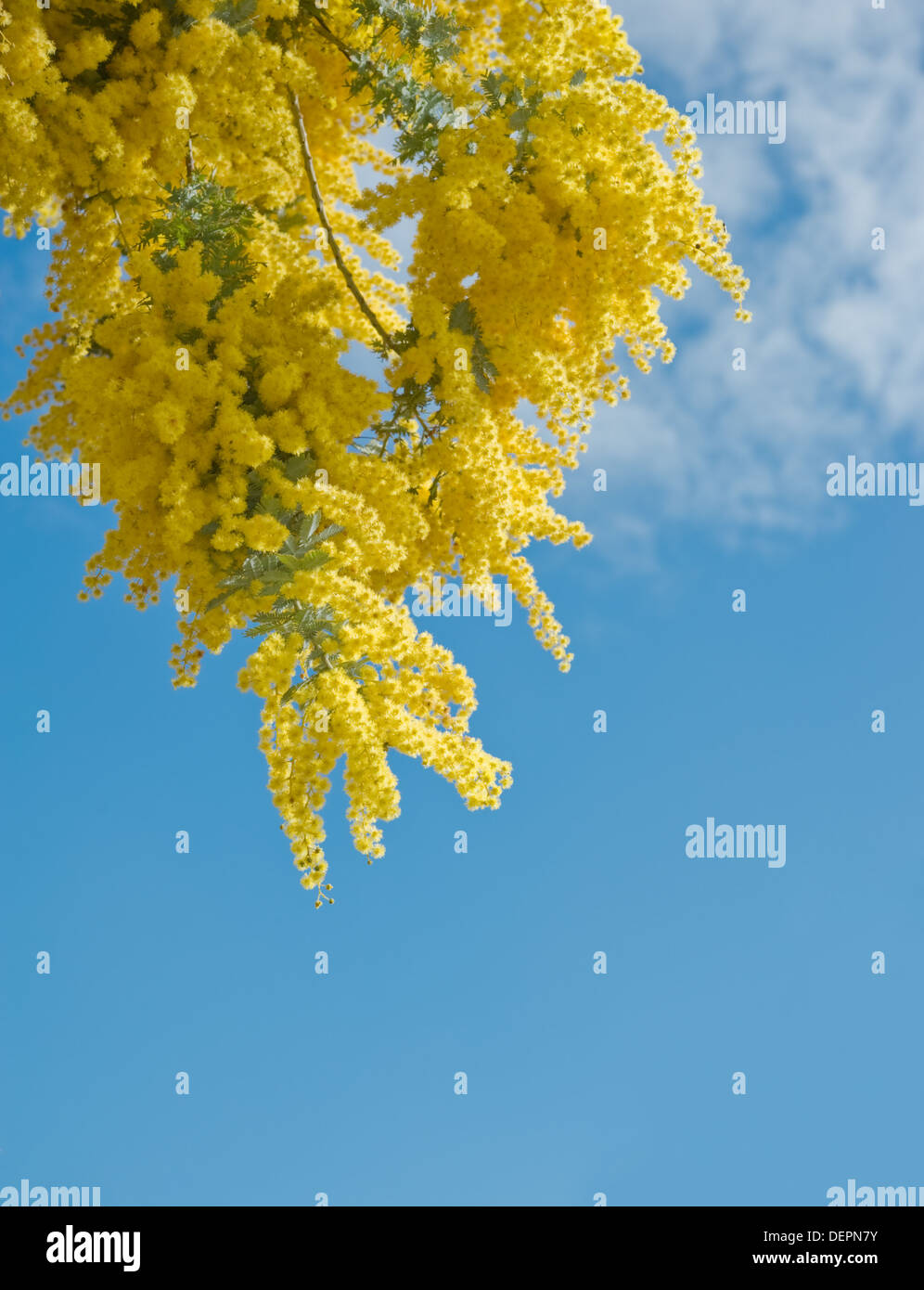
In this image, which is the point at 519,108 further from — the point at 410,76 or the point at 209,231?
the point at 209,231

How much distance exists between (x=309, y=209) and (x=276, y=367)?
2773 mm

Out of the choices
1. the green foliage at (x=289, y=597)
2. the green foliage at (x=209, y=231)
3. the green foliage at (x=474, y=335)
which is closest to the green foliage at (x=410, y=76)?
the green foliage at (x=474, y=335)

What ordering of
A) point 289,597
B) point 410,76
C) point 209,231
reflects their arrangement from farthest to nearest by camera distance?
point 410,76
point 209,231
point 289,597

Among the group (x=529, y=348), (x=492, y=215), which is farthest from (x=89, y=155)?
(x=529, y=348)

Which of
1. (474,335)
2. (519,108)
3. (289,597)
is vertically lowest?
(289,597)

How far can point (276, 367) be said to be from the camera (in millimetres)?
4770

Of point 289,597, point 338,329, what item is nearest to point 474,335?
point 338,329

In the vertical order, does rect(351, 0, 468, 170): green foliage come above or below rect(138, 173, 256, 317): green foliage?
above

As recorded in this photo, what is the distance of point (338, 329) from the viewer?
19.7ft

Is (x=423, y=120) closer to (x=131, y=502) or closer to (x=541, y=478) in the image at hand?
(x=541, y=478)

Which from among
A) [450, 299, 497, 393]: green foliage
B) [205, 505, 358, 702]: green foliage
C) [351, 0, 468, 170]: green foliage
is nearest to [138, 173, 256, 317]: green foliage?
[351, 0, 468, 170]: green foliage

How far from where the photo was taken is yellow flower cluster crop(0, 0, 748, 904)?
4602 millimetres

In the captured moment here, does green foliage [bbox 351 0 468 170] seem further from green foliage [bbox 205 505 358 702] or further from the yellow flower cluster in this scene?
green foliage [bbox 205 505 358 702]

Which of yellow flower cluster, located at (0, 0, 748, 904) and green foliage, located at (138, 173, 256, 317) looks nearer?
yellow flower cluster, located at (0, 0, 748, 904)
